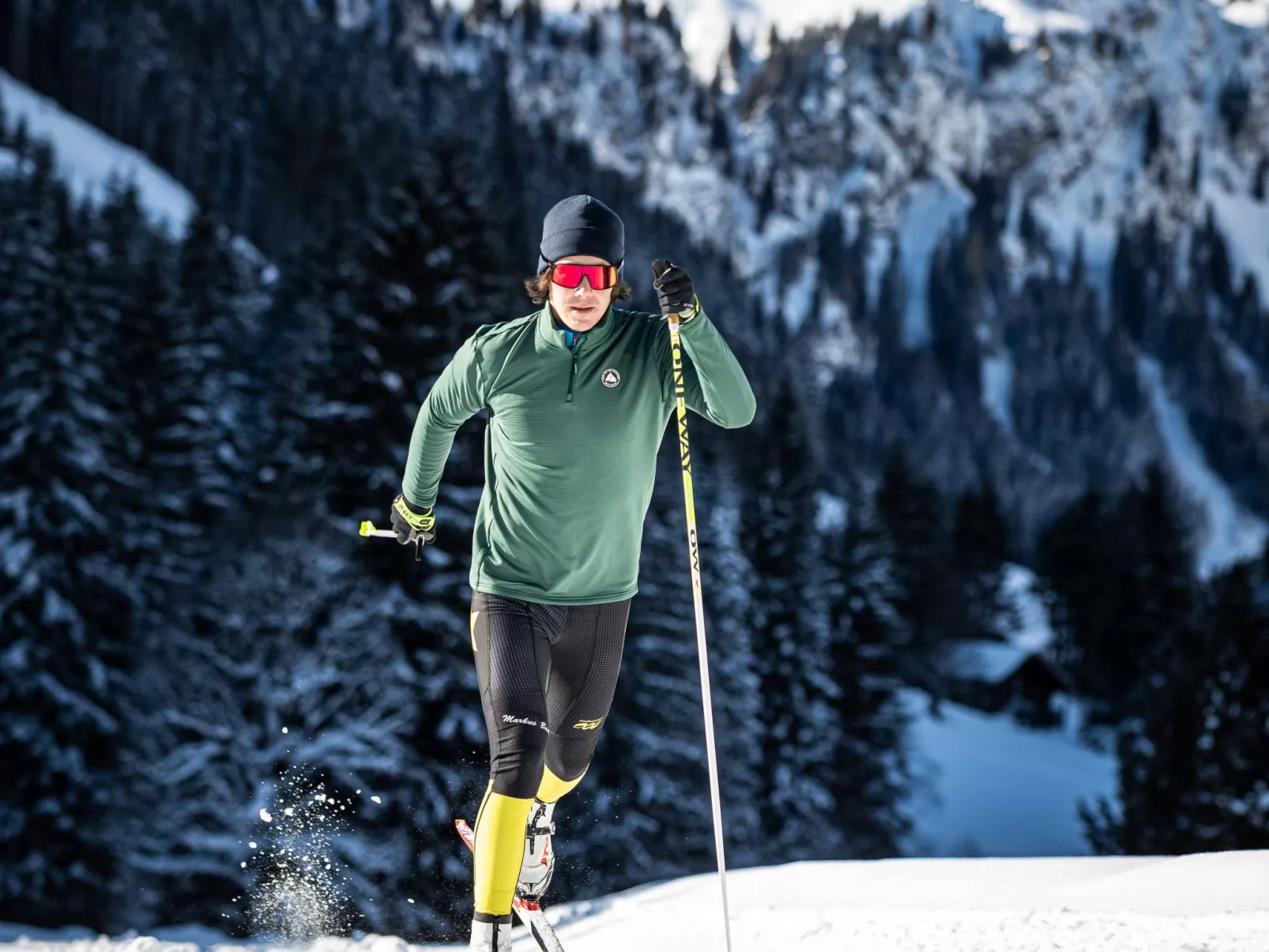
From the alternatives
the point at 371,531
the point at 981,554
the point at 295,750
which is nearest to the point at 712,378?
the point at 371,531

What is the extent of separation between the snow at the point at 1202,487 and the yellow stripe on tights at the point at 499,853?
15468cm

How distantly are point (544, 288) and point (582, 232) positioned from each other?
11.0 inches

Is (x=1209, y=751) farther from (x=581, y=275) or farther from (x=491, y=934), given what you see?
(x=581, y=275)

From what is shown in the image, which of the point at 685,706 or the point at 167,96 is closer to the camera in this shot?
the point at 685,706

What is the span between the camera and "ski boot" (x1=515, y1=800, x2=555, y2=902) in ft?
15.7

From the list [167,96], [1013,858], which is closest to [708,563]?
[1013,858]

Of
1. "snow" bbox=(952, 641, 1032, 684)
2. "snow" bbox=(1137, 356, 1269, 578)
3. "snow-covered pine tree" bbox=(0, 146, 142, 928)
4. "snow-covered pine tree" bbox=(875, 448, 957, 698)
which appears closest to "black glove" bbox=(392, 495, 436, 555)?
"snow-covered pine tree" bbox=(0, 146, 142, 928)

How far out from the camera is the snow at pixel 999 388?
623 ft

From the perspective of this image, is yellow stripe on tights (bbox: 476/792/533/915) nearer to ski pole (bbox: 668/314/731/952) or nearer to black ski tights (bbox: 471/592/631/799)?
black ski tights (bbox: 471/592/631/799)

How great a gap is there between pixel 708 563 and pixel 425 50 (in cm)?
14678

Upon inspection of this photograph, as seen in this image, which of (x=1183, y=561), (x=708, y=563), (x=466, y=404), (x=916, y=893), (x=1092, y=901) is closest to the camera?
(x=466, y=404)

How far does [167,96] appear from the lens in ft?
268

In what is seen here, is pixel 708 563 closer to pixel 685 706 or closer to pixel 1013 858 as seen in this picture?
pixel 685 706

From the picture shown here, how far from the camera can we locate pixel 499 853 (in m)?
4.13
